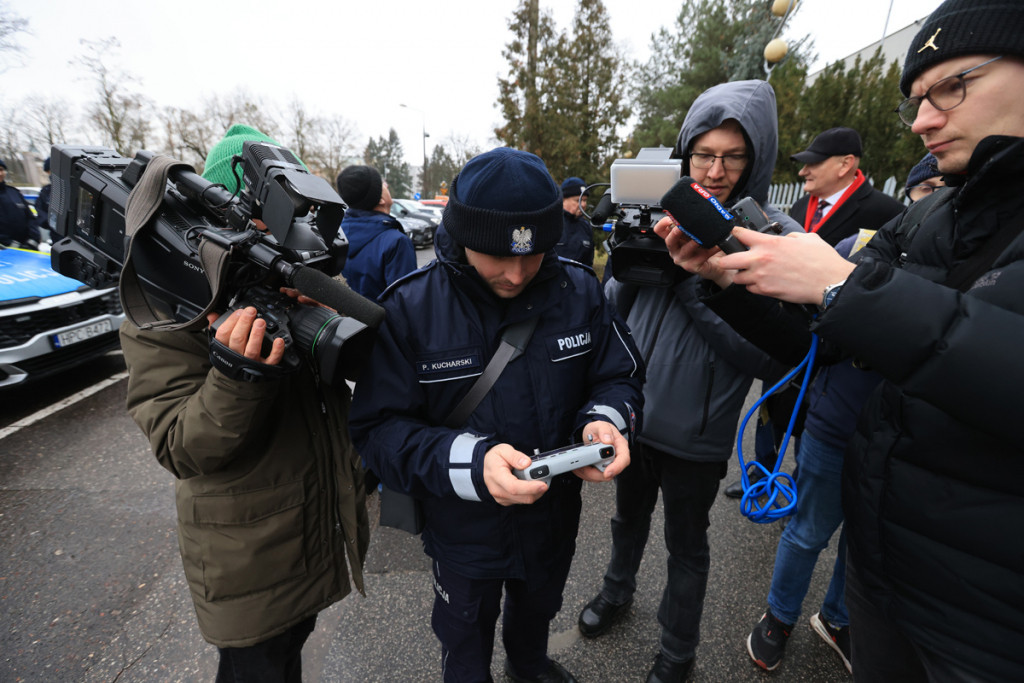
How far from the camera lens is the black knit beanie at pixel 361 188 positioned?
131 inches

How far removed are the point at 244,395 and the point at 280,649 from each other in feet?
3.01

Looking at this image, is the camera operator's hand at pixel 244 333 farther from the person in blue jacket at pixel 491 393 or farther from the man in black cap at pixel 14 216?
the man in black cap at pixel 14 216

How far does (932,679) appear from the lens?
3.72ft

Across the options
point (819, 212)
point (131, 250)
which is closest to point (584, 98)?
point (819, 212)

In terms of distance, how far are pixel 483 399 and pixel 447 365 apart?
0.49ft

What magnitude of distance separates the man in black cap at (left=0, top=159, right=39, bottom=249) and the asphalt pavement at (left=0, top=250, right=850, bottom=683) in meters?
4.86

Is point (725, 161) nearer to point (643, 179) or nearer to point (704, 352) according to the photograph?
point (643, 179)

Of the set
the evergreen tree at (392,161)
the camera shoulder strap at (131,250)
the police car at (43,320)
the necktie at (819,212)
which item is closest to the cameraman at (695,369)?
the camera shoulder strap at (131,250)

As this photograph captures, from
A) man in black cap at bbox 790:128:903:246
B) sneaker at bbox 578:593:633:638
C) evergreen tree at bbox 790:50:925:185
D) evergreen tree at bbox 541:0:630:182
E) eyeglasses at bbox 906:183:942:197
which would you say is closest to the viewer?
sneaker at bbox 578:593:633:638

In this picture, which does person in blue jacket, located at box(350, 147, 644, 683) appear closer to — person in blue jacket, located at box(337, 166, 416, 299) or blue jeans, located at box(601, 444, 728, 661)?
blue jeans, located at box(601, 444, 728, 661)

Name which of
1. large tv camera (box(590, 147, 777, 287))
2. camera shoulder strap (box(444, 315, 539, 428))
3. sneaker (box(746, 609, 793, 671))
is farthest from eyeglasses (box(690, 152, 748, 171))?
sneaker (box(746, 609, 793, 671))

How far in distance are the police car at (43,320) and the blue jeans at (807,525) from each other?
223 inches

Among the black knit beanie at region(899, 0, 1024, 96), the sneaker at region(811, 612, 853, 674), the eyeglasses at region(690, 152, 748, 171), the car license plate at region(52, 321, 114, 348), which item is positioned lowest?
the sneaker at region(811, 612, 853, 674)

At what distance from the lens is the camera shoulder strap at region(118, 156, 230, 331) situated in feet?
3.17
